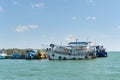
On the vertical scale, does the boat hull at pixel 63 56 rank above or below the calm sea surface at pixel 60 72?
above

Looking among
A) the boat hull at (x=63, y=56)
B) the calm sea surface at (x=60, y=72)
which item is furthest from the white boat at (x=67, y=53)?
the calm sea surface at (x=60, y=72)

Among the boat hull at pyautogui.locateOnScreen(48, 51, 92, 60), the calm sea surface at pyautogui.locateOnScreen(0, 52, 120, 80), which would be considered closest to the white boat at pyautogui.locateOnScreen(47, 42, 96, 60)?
the boat hull at pyautogui.locateOnScreen(48, 51, 92, 60)

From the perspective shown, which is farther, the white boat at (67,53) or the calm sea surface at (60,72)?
the white boat at (67,53)

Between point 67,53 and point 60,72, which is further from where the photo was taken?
point 67,53

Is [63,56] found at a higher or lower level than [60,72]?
higher

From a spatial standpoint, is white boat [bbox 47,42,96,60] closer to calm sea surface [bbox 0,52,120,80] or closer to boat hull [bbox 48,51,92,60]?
boat hull [bbox 48,51,92,60]

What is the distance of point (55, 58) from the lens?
10331 centimetres

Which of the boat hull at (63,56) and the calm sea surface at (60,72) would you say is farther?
the boat hull at (63,56)

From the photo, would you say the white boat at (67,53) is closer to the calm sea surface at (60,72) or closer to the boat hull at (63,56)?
the boat hull at (63,56)

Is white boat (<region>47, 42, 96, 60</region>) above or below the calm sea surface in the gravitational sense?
above

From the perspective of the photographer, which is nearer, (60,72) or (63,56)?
(60,72)

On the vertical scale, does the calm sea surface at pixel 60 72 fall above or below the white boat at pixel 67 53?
below

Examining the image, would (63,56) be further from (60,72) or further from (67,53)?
(60,72)

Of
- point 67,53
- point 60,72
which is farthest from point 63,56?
point 60,72
